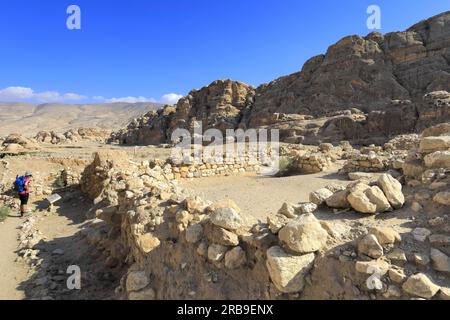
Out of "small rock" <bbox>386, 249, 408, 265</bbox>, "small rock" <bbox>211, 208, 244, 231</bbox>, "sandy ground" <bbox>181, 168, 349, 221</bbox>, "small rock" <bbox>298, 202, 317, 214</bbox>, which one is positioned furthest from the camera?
"sandy ground" <bbox>181, 168, 349, 221</bbox>

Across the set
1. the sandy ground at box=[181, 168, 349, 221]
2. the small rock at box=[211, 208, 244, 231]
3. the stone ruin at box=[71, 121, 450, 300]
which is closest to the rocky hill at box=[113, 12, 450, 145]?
the sandy ground at box=[181, 168, 349, 221]

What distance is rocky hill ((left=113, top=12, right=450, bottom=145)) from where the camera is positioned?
75.8 ft

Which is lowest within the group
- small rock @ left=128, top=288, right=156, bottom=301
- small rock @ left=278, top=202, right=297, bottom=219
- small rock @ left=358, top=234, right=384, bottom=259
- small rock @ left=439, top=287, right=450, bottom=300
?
small rock @ left=128, top=288, right=156, bottom=301

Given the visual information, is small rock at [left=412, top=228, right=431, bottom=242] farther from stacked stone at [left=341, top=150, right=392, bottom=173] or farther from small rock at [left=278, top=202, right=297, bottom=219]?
stacked stone at [left=341, top=150, right=392, bottom=173]

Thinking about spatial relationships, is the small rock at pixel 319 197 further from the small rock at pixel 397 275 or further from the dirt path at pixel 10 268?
the dirt path at pixel 10 268

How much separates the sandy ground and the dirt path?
373cm

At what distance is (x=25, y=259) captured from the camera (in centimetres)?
546

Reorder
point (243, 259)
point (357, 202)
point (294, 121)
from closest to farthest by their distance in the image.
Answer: point (243, 259) < point (357, 202) < point (294, 121)

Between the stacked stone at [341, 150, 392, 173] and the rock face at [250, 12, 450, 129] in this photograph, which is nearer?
the stacked stone at [341, 150, 392, 173]

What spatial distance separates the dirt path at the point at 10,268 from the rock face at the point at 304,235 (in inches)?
162

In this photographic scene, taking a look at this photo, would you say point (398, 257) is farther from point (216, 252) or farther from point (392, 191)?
point (216, 252)
